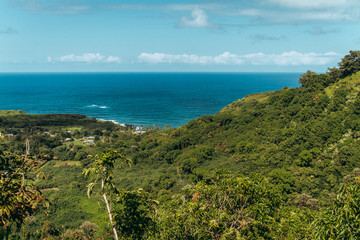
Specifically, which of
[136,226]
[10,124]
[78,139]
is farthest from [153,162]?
[10,124]

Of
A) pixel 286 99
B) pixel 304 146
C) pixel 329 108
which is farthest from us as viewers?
pixel 286 99

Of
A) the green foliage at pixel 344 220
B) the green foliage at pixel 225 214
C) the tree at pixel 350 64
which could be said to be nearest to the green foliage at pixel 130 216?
the green foliage at pixel 225 214

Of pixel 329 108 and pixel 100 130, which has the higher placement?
pixel 329 108

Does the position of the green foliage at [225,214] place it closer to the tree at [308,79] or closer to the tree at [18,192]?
the tree at [18,192]

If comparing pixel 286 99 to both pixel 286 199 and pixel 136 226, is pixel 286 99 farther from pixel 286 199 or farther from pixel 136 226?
pixel 136 226

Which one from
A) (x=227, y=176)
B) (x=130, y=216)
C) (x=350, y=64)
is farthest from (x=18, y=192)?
(x=350, y=64)

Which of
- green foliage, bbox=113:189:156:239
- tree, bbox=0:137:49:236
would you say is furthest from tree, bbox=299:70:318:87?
tree, bbox=0:137:49:236

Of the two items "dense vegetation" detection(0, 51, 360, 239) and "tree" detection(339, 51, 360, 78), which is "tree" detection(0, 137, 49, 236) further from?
"tree" detection(339, 51, 360, 78)
